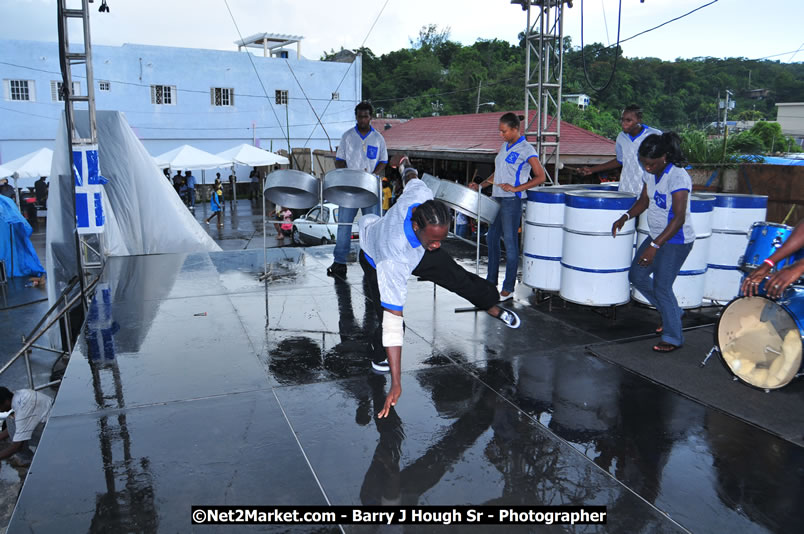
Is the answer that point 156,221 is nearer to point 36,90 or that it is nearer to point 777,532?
point 777,532

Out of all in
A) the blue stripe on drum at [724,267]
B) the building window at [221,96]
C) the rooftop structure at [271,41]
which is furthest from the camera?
the rooftop structure at [271,41]

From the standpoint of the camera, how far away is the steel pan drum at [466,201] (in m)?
5.55

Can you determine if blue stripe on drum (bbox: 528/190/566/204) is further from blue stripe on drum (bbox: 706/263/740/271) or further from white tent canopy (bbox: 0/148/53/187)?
white tent canopy (bbox: 0/148/53/187)

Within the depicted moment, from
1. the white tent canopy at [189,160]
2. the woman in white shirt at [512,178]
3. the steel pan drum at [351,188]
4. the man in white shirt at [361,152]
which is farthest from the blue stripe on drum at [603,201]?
the white tent canopy at [189,160]

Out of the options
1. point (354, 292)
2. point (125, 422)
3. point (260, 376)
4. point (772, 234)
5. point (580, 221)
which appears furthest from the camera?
point (354, 292)

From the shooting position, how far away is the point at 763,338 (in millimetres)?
3807

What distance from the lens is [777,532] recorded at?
8.30 feet

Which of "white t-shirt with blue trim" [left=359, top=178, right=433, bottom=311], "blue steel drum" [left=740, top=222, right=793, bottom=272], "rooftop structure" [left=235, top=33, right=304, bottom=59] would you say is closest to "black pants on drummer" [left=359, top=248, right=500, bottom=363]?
"white t-shirt with blue trim" [left=359, top=178, right=433, bottom=311]

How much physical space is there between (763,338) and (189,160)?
2161 centimetres

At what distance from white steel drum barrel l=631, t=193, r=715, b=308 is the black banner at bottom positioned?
3.12 m

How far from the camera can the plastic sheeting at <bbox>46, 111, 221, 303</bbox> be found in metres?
8.24

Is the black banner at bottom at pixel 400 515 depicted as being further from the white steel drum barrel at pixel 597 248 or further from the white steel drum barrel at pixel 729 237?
the white steel drum barrel at pixel 729 237

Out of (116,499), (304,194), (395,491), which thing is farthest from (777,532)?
(304,194)

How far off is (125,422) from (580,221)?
386 centimetres
